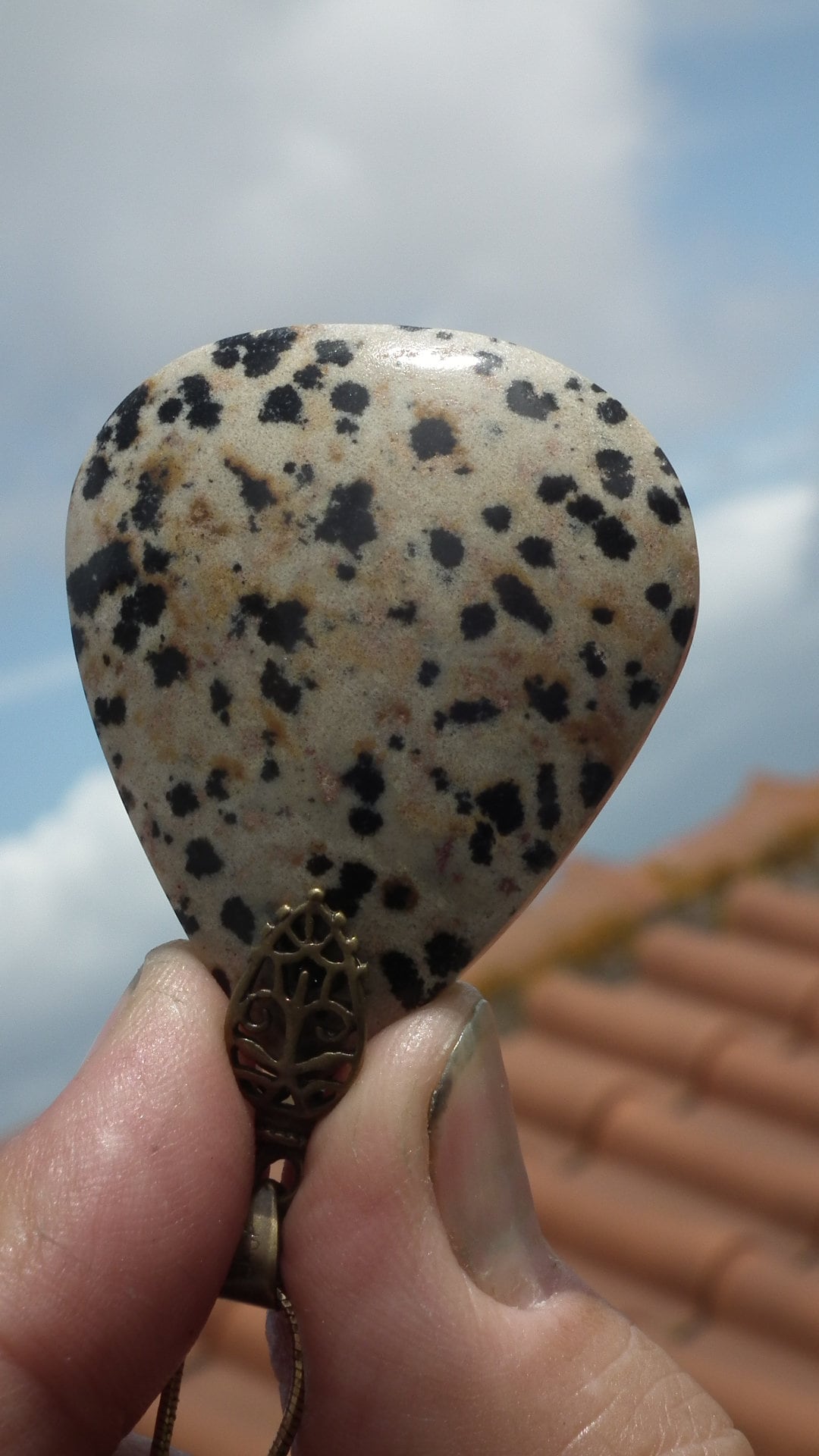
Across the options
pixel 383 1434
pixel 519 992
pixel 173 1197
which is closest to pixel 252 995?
pixel 173 1197

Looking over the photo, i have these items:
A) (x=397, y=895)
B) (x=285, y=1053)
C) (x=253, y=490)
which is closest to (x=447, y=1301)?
(x=285, y=1053)

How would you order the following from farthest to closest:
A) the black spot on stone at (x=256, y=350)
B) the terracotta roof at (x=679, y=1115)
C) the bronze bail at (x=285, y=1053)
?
the terracotta roof at (x=679, y=1115) < the black spot on stone at (x=256, y=350) < the bronze bail at (x=285, y=1053)

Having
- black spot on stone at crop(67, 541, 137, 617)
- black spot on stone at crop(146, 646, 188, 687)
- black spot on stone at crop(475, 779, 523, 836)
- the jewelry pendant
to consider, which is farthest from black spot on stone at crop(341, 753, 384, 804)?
black spot on stone at crop(67, 541, 137, 617)

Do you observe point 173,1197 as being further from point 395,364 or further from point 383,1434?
point 395,364

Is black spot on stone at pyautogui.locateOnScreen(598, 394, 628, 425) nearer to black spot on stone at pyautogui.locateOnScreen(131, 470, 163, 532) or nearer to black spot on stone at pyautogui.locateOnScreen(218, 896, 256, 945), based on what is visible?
black spot on stone at pyautogui.locateOnScreen(131, 470, 163, 532)

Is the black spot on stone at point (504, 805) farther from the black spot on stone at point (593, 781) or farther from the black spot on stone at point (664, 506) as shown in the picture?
the black spot on stone at point (664, 506)

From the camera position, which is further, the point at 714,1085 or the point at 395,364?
the point at 714,1085

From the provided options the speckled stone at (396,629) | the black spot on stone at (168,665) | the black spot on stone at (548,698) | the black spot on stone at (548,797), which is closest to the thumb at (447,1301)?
the speckled stone at (396,629)
